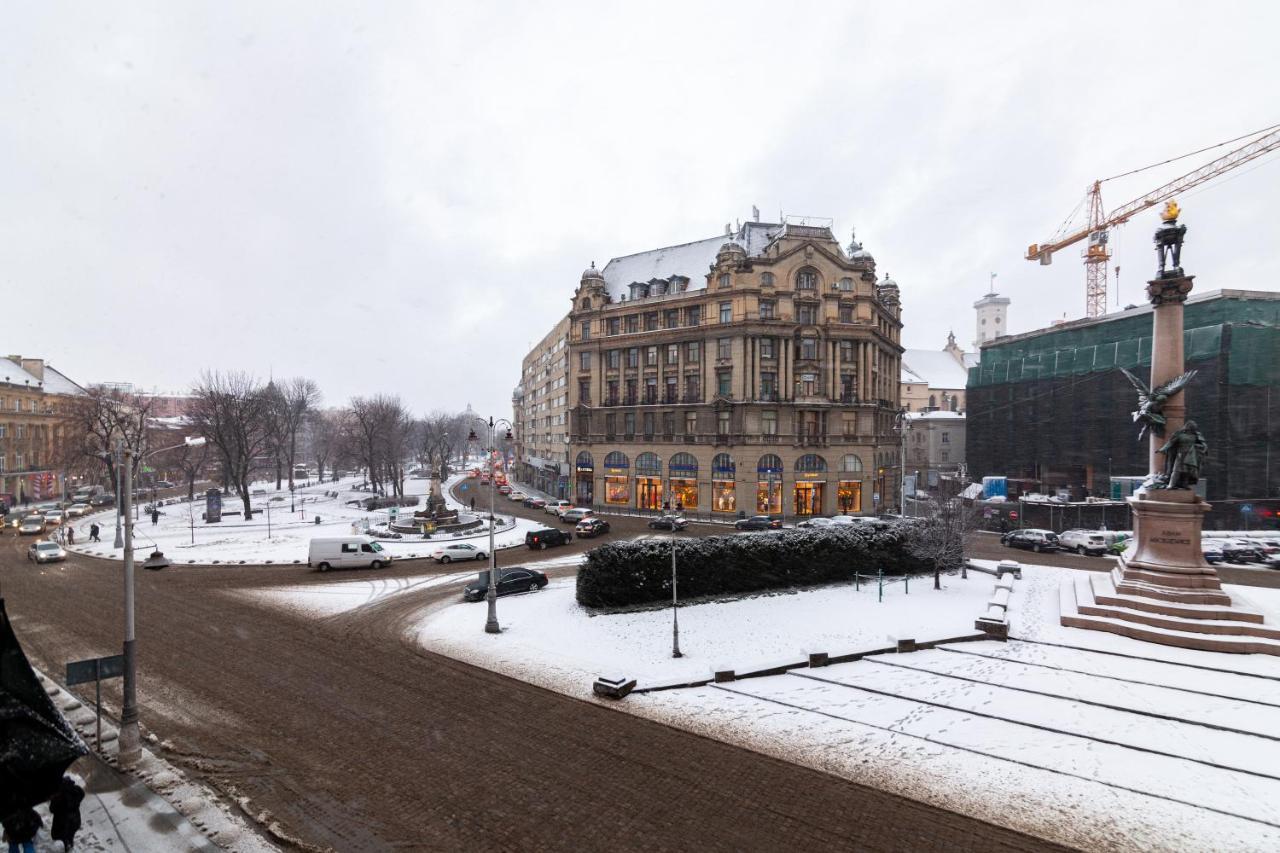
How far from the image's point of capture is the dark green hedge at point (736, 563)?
22.4 metres

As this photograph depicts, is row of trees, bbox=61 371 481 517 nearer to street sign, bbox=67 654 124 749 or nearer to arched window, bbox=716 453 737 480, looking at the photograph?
arched window, bbox=716 453 737 480

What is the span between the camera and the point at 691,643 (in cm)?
1889

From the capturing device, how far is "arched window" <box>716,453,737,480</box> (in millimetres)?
53406

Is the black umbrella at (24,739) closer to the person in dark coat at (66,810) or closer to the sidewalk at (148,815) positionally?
the person in dark coat at (66,810)

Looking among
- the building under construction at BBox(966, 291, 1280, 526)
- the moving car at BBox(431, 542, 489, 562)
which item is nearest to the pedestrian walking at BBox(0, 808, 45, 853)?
the moving car at BBox(431, 542, 489, 562)

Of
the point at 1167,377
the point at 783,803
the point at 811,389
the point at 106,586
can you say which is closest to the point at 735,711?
the point at 783,803

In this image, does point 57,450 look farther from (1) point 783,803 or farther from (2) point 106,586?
(1) point 783,803

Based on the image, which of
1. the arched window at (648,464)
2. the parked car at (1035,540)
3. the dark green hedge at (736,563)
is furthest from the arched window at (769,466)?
the dark green hedge at (736,563)

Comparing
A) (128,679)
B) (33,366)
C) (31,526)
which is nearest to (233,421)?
(31,526)

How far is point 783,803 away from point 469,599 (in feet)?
56.9

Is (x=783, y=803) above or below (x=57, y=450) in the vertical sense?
below

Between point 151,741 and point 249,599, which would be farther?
point 249,599

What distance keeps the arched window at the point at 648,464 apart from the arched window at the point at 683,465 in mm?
1336

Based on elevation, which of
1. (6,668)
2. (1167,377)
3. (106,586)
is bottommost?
(106,586)
